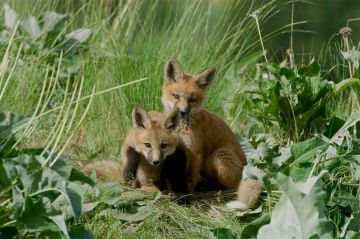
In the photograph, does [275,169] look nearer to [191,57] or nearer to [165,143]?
[165,143]

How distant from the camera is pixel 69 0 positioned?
29.0 feet

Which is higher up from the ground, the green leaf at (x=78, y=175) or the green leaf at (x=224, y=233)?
the green leaf at (x=78, y=175)

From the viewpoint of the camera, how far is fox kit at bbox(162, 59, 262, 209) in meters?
6.82

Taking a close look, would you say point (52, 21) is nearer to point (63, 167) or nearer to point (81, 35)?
point (81, 35)

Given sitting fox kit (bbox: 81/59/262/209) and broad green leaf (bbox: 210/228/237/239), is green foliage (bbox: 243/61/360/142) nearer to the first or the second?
sitting fox kit (bbox: 81/59/262/209)

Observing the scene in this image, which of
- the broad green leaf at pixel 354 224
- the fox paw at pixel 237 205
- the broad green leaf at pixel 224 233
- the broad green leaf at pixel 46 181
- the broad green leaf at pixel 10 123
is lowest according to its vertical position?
the fox paw at pixel 237 205

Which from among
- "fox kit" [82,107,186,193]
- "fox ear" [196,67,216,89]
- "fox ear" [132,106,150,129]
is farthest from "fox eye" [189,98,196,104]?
"fox ear" [132,106,150,129]

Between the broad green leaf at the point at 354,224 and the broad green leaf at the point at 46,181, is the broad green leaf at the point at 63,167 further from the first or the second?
the broad green leaf at the point at 354,224

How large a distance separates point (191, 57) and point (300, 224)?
356 centimetres

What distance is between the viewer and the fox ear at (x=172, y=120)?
6672 mm

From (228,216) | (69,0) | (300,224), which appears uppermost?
(69,0)

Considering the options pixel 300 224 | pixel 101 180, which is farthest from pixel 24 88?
pixel 300 224

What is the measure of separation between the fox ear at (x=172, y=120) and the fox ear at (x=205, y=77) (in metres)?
0.61

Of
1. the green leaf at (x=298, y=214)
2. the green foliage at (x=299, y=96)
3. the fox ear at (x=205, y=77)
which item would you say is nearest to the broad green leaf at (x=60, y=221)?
the green leaf at (x=298, y=214)
